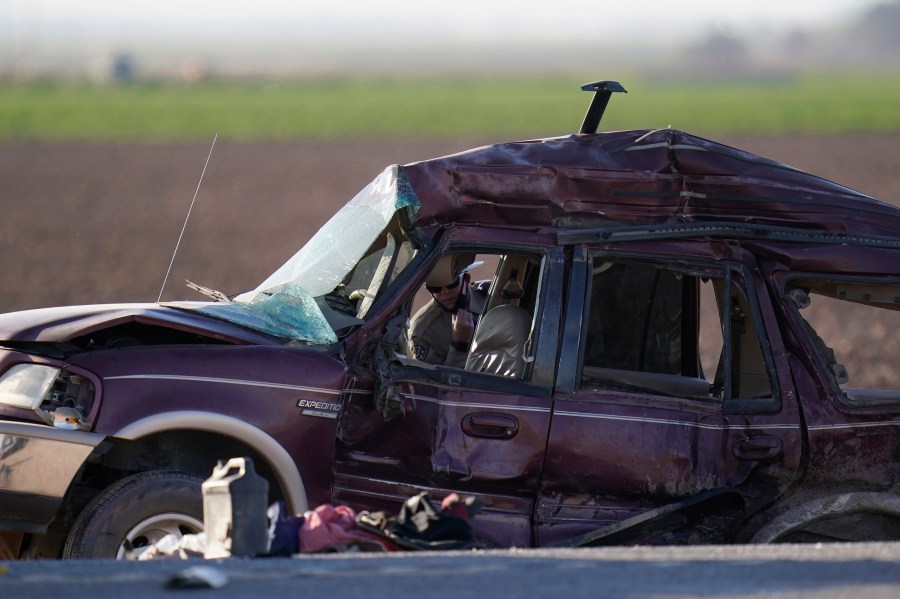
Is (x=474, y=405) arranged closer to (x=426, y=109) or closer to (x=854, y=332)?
(x=854, y=332)

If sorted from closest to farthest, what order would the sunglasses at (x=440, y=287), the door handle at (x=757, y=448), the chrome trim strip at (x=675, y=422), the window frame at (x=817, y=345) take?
the chrome trim strip at (x=675, y=422) < the door handle at (x=757, y=448) < the window frame at (x=817, y=345) < the sunglasses at (x=440, y=287)

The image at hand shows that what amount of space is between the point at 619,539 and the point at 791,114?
43.8m

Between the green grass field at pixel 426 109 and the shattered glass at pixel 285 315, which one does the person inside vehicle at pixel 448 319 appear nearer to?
the shattered glass at pixel 285 315

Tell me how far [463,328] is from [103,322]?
253 centimetres

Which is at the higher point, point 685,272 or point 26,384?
point 685,272

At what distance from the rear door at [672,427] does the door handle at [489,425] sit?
0.70ft

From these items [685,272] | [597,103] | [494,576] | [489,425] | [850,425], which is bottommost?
[494,576]

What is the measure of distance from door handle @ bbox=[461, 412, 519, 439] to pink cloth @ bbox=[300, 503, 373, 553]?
88cm

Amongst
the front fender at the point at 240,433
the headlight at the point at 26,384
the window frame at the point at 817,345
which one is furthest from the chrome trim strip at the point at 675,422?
the headlight at the point at 26,384

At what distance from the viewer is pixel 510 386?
6121 millimetres

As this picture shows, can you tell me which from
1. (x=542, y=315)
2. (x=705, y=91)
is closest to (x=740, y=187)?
(x=542, y=315)

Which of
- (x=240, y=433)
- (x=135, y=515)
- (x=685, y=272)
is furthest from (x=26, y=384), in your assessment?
(x=685, y=272)

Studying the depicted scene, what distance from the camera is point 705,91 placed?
6125 centimetres

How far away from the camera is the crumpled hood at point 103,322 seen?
5.73 meters
